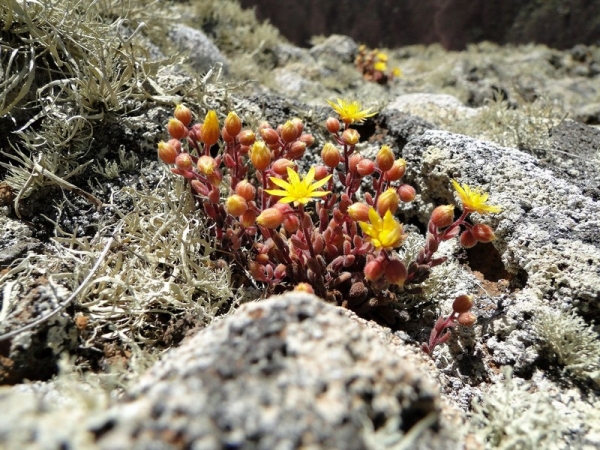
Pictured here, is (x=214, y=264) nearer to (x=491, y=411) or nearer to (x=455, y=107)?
(x=491, y=411)

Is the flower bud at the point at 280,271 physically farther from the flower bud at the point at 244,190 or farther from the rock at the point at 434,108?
the rock at the point at 434,108

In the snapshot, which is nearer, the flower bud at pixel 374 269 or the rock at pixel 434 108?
the flower bud at pixel 374 269

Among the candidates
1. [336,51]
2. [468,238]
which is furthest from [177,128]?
[336,51]

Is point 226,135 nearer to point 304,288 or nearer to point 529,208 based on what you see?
point 304,288

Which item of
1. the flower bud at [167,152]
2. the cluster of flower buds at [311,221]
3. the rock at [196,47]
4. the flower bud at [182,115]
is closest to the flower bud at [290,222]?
the cluster of flower buds at [311,221]

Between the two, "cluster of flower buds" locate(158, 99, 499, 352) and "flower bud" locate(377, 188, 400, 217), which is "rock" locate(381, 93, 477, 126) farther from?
"flower bud" locate(377, 188, 400, 217)

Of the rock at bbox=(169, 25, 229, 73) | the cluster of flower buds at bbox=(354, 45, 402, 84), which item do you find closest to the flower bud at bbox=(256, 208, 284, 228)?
the rock at bbox=(169, 25, 229, 73)

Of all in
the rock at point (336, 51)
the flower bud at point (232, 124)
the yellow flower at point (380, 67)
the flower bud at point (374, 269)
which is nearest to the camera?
the flower bud at point (374, 269)
